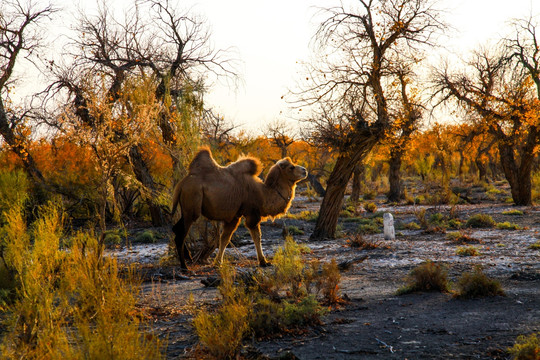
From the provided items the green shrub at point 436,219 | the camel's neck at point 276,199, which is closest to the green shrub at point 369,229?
the green shrub at point 436,219

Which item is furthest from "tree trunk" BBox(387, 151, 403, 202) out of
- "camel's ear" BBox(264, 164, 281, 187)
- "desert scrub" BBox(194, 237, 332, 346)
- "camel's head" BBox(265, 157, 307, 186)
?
"desert scrub" BBox(194, 237, 332, 346)

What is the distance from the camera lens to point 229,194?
938 cm

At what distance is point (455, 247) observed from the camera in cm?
1266

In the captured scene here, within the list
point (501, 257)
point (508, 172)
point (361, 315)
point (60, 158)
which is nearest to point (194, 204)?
point (361, 315)

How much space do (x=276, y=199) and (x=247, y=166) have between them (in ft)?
2.69

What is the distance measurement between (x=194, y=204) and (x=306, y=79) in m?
7.11

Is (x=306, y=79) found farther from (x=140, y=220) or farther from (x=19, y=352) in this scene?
(x=19, y=352)

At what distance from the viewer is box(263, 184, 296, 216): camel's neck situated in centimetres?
980

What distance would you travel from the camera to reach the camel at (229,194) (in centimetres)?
920

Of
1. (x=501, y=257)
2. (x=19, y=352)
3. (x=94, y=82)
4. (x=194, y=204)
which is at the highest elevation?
(x=94, y=82)

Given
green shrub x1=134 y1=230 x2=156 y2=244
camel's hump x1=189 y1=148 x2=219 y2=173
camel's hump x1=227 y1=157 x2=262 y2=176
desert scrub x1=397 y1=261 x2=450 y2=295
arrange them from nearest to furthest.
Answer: desert scrub x1=397 y1=261 x2=450 y2=295
camel's hump x1=189 y1=148 x2=219 y2=173
camel's hump x1=227 y1=157 x2=262 y2=176
green shrub x1=134 y1=230 x2=156 y2=244

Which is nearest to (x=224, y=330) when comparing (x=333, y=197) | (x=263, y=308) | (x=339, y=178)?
(x=263, y=308)

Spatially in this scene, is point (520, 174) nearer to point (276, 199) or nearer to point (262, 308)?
point (276, 199)

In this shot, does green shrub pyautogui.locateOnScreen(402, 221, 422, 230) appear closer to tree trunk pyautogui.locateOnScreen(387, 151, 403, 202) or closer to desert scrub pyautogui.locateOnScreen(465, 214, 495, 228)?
desert scrub pyautogui.locateOnScreen(465, 214, 495, 228)
